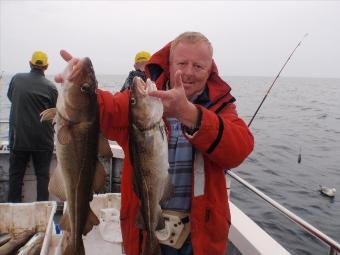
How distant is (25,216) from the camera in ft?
16.6

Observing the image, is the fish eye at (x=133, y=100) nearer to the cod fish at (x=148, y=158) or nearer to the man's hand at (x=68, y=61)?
the cod fish at (x=148, y=158)

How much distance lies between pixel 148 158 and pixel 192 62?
796 mm

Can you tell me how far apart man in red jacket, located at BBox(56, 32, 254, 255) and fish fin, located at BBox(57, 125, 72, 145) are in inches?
13.6

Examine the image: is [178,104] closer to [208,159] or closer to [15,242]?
[208,159]

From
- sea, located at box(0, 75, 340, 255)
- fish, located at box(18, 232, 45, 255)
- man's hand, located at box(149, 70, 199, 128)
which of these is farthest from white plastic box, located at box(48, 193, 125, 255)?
sea, located at box(0, 75, 340, 255)

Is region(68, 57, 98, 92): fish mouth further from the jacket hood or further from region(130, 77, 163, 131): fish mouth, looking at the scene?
the jacket hood

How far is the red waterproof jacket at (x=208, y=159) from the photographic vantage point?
2533 mm

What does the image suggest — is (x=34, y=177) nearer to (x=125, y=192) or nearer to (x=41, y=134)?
(x=41, y=134)

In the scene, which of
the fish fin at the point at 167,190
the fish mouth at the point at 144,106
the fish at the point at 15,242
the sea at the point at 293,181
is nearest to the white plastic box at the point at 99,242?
the fish at the point at 15,242

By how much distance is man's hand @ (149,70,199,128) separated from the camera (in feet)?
7.68

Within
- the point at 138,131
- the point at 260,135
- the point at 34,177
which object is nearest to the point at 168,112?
the point at 138,131

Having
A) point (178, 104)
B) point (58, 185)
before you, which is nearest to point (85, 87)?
point (178, 104)

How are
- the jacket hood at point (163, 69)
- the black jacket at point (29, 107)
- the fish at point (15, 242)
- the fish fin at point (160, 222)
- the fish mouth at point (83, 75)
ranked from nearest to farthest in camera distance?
the fish mouth at point (83, 75), the fish fin at point (160, 222), the jacket hood at point (163, 69), the fish at point (15, 242), the black jacket at point (29, 107)

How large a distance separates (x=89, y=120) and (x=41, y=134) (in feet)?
14.7
